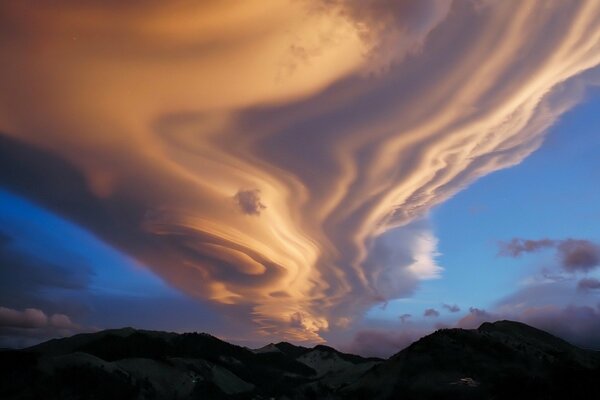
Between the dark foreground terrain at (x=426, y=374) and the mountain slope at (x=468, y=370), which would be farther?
the dark foreground terrain at (x=426, y=374)

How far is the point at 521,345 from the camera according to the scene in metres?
135

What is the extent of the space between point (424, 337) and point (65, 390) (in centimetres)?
9275

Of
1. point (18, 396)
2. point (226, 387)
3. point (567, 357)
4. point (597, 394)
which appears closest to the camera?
point (597, 394)

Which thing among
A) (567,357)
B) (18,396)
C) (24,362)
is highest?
(567,357)

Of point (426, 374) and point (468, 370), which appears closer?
point (468, 370)

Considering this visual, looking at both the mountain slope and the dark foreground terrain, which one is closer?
the mountain slope

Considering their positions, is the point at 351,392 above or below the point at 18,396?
above

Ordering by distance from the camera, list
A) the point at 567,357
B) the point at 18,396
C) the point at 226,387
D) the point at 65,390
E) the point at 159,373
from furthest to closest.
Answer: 1. the point at 226,387
2. the point at 159,373
3. the point at 567,357
4. the point at 65,390
5. the point at 18,396

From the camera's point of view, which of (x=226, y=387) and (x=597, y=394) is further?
(x=226, y=387)

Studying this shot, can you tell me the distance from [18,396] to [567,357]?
5327 inches

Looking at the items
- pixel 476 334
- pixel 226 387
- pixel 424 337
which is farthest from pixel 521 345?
pixel 226 387

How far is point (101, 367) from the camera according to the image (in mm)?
139125

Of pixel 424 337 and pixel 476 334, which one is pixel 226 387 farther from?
pixel 476 334

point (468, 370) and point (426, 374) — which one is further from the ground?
point (468, 370)
